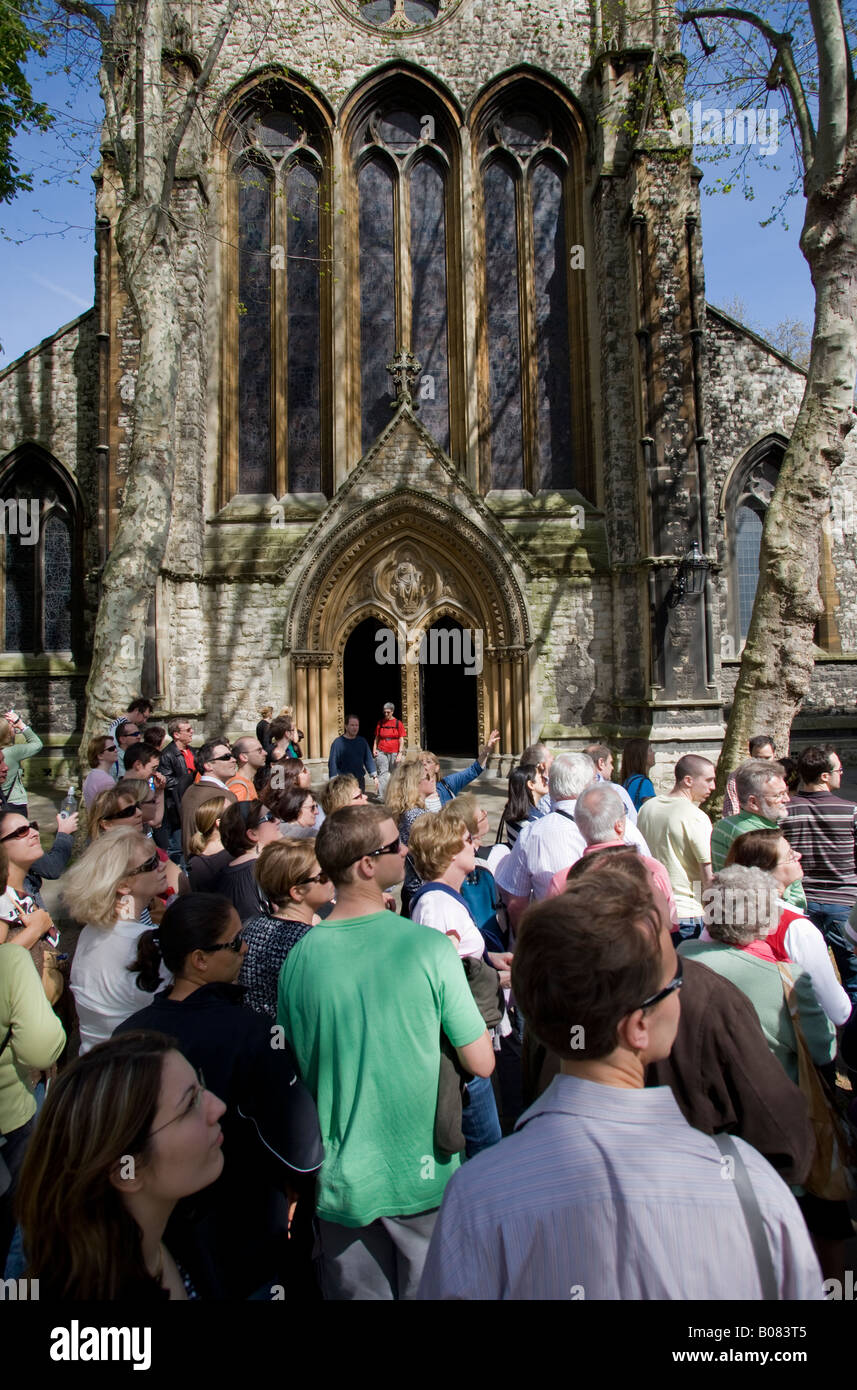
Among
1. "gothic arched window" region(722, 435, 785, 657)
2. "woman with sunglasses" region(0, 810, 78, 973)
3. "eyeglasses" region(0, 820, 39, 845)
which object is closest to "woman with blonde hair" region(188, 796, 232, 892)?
"woman with sunglasses" region(0, 810, 78, 973)

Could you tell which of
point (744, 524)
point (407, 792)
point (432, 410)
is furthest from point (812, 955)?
point (744, 524)

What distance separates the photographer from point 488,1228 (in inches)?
47.7

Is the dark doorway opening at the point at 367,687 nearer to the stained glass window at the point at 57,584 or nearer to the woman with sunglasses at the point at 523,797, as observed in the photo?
the stained glass window at the point at 57,584

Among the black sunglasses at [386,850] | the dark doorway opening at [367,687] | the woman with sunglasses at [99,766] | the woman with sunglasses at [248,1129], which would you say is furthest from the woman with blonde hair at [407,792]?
the dark doorway opening at [367,687]

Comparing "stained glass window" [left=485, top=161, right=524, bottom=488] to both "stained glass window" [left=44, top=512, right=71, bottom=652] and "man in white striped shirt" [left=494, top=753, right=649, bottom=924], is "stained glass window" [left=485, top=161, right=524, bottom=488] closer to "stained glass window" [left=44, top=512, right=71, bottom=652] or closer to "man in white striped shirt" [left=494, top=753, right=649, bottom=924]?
"stained glass window" [left=44, top=512, right=71, bottom=652]

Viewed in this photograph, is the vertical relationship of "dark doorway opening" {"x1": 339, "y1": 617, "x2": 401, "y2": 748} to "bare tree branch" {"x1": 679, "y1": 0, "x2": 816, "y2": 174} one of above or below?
below

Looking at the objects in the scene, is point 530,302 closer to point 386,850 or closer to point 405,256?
point 405,256

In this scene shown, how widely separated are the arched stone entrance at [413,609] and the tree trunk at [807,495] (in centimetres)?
662

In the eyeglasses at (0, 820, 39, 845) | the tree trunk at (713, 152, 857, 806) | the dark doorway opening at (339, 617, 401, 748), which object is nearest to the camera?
the eyeglasses at (0, 820, 39, 845)

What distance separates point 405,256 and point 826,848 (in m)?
14.1

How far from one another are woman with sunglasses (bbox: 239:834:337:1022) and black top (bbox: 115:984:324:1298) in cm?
58

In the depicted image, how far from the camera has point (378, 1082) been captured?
213cm

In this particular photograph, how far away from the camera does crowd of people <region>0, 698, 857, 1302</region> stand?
121 centimetres

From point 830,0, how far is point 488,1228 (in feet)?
31.4
